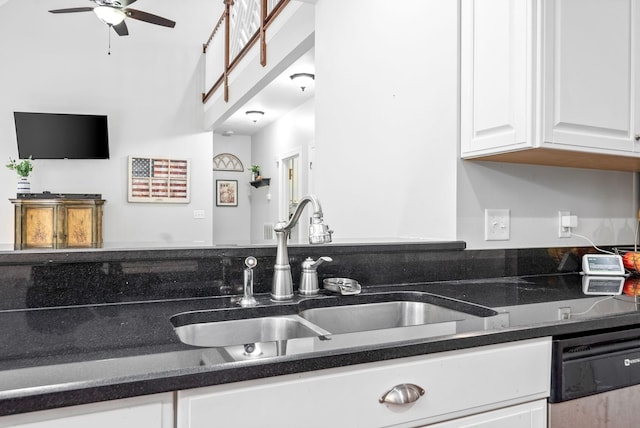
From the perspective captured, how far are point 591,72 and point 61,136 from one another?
5.56 metres

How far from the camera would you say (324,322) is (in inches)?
51.6

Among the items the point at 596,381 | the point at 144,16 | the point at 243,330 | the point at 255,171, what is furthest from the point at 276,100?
the point at 596,381

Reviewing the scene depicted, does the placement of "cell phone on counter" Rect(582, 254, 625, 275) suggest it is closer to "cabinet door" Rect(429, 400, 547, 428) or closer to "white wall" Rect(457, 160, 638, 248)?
"white wall" Rect(457, 160, 638, 248)

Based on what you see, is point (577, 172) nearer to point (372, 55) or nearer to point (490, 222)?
point (490, 222)

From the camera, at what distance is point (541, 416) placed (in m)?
1.04

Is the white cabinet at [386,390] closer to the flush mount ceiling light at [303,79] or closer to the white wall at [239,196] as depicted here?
the flush mount ceiling light at [303,79]

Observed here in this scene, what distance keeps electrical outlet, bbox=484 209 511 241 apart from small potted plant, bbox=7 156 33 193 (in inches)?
203

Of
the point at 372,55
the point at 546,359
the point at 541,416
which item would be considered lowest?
the point at 541,416

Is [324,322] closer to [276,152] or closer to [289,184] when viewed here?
[289,184]

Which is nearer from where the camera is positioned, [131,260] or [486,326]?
[486,326]

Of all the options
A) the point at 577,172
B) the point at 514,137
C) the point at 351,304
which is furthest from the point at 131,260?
the point at 577,172

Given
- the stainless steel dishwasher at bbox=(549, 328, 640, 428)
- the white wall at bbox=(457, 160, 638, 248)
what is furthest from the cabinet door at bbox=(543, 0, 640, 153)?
the stainless steel dishwasher at bbox=(549, 328, 640, 428)

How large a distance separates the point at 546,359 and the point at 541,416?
13 centimetres

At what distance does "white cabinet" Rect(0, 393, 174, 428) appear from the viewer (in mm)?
627
